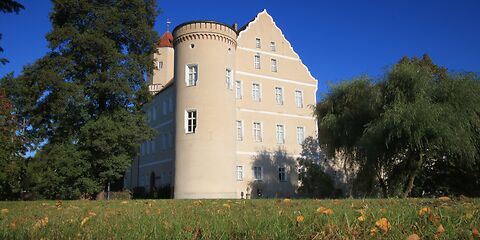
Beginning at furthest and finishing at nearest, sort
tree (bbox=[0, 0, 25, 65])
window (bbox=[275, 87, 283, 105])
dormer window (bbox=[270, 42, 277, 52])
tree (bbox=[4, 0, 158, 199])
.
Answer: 1. dormer window (bbox=[270, 42, 277, 52])
2. window (bbox=[275, 87, 283, 105])
3. tree (bbox=[4, 0, 158, 199])
4. tree (bbox=[0, 0, 25, 65])

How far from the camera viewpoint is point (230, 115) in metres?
31.9

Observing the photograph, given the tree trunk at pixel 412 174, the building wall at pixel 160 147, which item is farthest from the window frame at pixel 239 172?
the tree trunk at pixel 412 174

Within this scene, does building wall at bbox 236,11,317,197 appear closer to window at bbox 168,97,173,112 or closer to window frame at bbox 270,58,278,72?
window frame at bbox 270,58,278,72

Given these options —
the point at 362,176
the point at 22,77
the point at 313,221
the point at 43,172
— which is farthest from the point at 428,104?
the point at 22,77

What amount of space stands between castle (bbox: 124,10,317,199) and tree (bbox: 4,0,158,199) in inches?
160

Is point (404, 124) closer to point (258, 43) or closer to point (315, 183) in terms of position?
point (315, 183)

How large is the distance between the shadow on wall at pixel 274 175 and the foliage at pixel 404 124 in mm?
11215

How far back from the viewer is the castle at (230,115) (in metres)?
30.7

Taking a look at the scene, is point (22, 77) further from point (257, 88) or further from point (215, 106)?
point (257, 88)

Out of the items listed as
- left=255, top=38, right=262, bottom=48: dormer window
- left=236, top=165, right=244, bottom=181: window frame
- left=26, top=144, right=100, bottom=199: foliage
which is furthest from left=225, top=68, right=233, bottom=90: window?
left=26, top=144, right=100, bottom=199: foliage

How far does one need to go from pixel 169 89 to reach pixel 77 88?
16.0 m

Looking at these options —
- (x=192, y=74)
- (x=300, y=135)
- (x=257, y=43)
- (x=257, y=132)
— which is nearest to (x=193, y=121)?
(x=192, y=74)

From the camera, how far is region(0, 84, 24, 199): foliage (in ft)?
72.5

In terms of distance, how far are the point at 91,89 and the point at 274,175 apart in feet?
57.6
